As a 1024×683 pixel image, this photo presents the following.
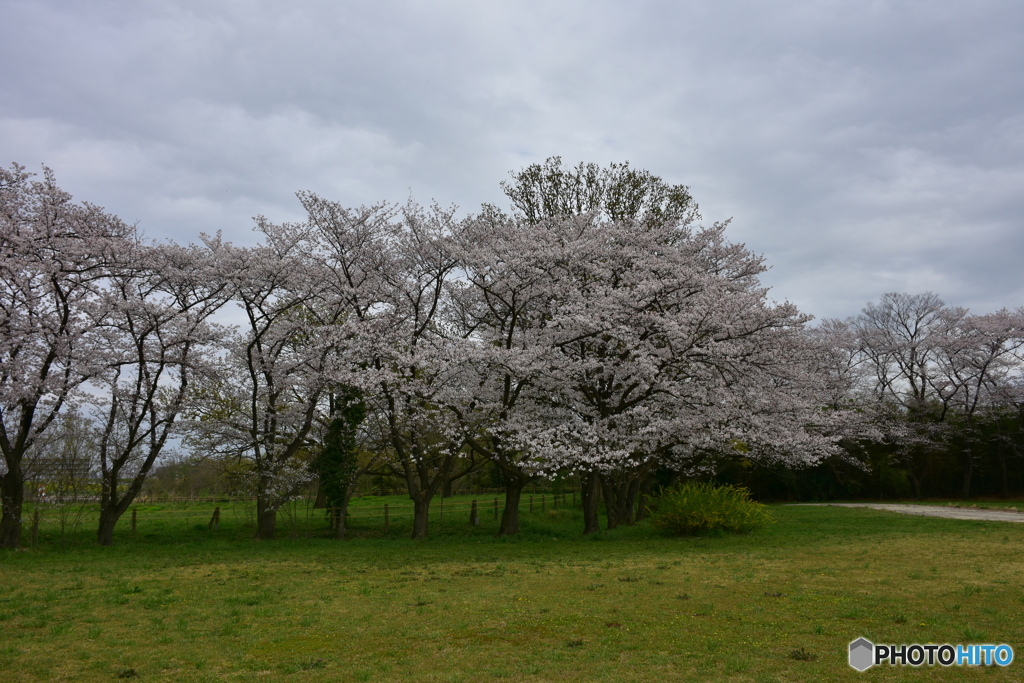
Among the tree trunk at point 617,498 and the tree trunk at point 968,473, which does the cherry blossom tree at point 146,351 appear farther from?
the tree trunk at point 968,473

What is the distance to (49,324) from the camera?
15.9m

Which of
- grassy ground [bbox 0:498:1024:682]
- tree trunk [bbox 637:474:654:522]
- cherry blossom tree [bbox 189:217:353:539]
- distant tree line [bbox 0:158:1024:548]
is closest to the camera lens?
grassy ground [bbox 0:498:1024:682]

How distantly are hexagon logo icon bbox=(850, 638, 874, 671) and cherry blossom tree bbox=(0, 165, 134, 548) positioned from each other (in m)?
16.9

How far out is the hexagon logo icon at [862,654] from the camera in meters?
5.55

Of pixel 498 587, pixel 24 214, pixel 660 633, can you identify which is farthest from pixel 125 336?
pixel 660 633

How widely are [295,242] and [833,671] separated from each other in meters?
16.5

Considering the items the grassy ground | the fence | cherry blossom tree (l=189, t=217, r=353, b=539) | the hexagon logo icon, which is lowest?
the fence

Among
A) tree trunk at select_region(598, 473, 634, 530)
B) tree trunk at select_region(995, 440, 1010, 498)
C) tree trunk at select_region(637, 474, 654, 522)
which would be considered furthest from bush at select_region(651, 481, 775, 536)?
tree trunk at select_region(995, 440, 1010, 498)

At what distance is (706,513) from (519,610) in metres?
9.16

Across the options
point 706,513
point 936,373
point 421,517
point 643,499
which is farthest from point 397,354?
point 936,373

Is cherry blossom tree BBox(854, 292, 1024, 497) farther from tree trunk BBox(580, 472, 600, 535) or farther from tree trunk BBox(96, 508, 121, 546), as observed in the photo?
tree trunk BBox(96, 508, 121, 546)

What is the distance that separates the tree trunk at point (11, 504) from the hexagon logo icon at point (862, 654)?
18.3 meters

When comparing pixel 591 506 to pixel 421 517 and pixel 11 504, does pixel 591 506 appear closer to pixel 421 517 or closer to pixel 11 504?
pixel 421 517

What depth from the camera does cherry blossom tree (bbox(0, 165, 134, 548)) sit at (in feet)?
50.4
